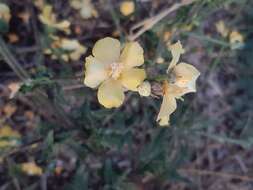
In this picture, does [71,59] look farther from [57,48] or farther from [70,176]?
[70,176]

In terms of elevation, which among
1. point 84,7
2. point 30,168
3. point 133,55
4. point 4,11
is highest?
point 84,7


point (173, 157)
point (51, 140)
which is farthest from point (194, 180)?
point (51, 140)

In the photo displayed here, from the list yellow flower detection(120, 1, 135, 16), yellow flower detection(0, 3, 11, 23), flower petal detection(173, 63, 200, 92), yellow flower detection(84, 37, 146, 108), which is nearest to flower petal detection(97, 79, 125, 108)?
yellow flower detection(84, 37, 146, 108)

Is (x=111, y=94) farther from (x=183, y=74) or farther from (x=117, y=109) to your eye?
(x=117, y=109)

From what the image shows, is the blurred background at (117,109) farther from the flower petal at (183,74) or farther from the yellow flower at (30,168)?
the flower petal at (183,74)

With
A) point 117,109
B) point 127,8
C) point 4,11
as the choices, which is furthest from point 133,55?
point 127,8

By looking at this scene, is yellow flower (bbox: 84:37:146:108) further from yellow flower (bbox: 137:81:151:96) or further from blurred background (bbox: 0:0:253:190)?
blurred background (bbox: 0:0:253:190)
